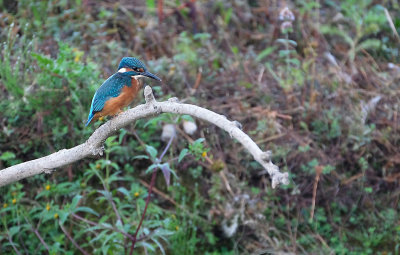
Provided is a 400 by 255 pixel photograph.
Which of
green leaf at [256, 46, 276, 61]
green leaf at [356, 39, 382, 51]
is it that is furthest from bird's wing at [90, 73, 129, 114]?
green leaf at [356, 39, 382, 51]

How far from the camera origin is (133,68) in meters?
2.77

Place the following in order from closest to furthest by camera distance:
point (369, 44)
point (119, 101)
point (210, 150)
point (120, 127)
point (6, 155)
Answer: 1. point (120, 127)
2. point (119, 101)
3. point (6, 155)
4. point (210, 150)
5. point (369, 44)

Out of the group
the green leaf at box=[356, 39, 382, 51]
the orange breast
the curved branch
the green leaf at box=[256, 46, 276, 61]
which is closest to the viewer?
the curved branch

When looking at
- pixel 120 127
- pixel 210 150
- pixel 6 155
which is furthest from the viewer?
pixel 210 150

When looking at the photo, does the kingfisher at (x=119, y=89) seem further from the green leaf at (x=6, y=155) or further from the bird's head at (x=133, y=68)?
the green leaf at (x=6, y=155)

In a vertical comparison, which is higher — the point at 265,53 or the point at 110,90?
the point at 110,90

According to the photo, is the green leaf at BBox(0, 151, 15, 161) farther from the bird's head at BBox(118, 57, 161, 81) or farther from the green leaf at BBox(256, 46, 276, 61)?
the green leaf at BBox(256, 46, 276, 61)

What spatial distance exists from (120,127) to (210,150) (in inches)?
67.9

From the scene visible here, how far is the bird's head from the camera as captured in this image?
275 centimetres

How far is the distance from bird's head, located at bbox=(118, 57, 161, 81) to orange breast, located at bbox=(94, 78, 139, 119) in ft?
0.15

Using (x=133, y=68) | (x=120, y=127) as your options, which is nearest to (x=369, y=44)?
(x=133, y=68)

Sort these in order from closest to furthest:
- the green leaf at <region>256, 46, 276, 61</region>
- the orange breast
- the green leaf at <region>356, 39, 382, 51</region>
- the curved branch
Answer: the curved branch → the orange breast → the green leaf at <region>356, 39, 382, 51</region> → the green leaf at <region>256, 46, 276, 61</region>

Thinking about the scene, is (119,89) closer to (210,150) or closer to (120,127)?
(120,127)

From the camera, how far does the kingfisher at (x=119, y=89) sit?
8.96 ft
